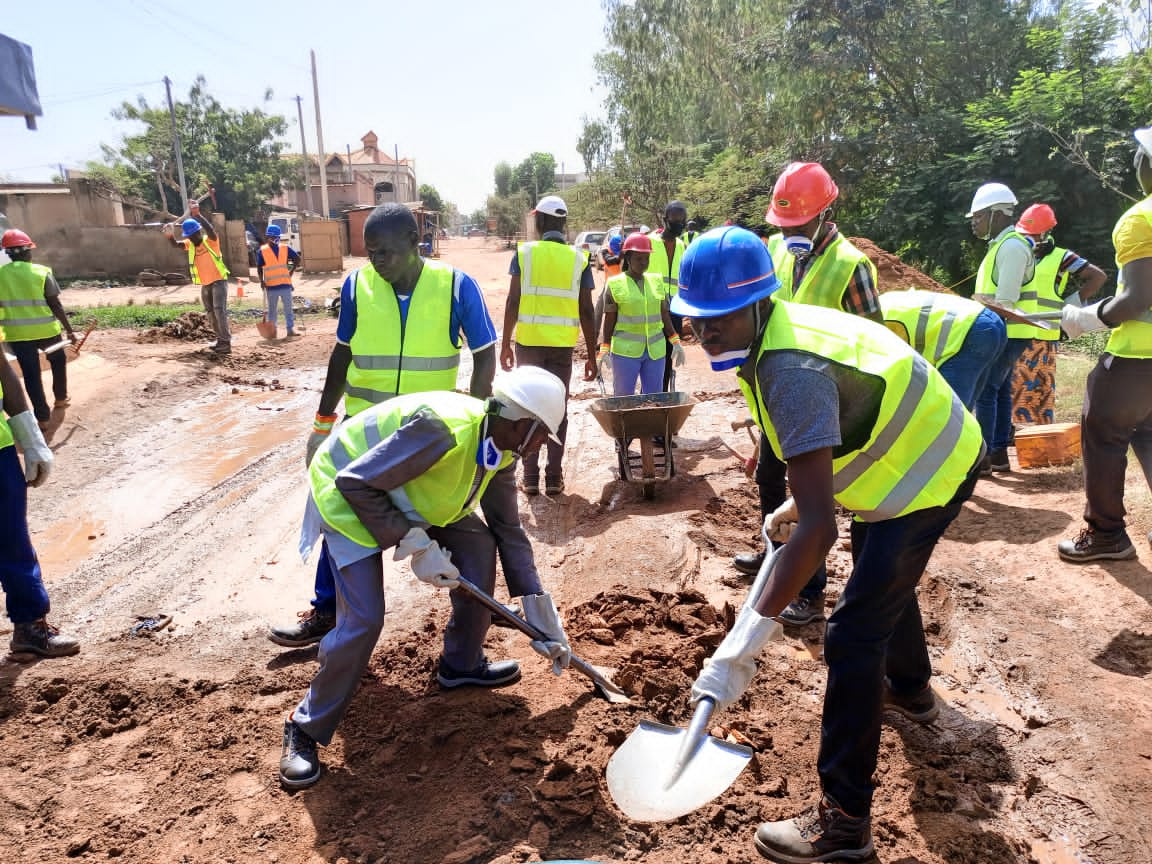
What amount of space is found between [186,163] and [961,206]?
36570mm

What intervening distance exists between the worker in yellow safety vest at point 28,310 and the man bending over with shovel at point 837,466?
25.8ft

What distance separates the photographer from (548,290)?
582 centimetres

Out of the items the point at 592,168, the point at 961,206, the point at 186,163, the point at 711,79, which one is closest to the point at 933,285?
the point at 961,206

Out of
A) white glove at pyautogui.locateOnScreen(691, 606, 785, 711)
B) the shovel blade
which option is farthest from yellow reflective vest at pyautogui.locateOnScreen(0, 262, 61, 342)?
white glove at pyautogui.locateOnScreen(691, 606, 785, 711)

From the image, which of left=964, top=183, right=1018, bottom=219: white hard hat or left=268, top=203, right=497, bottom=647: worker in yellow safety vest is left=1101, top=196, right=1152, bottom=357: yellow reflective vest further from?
left=268, top=203, right=497, bottom=647: worker in yellow safety vest

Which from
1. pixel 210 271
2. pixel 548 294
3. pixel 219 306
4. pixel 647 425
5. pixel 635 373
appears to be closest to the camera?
pixel 647 425

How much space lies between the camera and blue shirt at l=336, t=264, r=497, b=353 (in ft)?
12.1

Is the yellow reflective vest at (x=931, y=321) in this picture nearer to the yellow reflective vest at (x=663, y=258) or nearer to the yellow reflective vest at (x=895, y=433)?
the yellow reflective vest at (x=895, y=433)

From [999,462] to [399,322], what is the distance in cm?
465

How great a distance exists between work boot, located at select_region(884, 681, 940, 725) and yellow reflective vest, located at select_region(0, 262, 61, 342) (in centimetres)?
824

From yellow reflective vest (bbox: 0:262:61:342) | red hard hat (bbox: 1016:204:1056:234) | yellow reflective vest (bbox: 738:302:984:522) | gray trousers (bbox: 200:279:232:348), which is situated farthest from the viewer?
gray trousers (bbox: 200:279:232:348)

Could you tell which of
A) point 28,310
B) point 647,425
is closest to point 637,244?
point 647,425

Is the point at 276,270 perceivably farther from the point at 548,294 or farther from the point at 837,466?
the point at 837,466

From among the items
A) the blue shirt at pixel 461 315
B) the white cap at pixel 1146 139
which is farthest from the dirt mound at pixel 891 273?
the blue shirt at pixel 461 315
